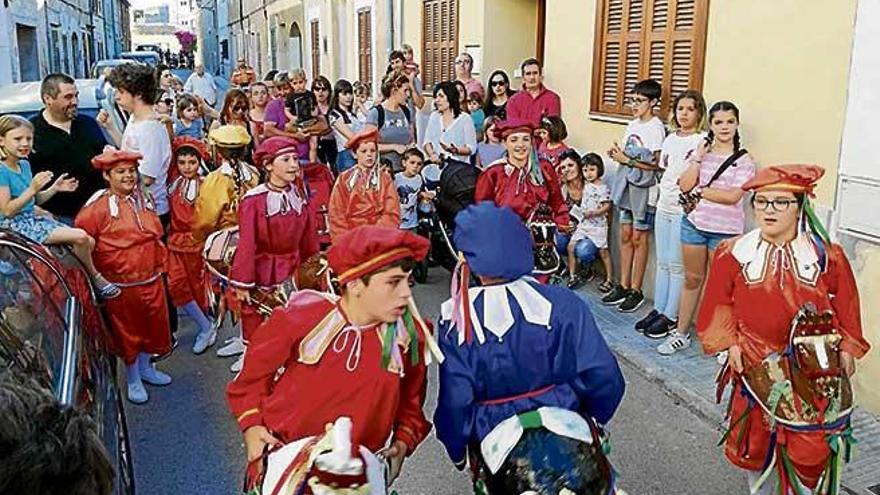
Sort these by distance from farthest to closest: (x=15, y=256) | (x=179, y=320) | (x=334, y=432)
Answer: (x=179, y=320), (x=15, y=256), (x=334, y=432)

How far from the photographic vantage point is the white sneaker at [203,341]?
6227 mm

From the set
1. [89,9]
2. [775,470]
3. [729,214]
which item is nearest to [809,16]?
[729,214]

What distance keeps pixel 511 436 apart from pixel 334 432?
0.57 m

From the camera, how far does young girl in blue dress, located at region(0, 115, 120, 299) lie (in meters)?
4.61

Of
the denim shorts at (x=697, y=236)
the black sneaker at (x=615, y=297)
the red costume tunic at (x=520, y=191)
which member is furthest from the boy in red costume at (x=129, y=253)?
the black sneaker at (x=615, y=297)

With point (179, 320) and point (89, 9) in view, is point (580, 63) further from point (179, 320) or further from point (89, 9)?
point (89, 9)

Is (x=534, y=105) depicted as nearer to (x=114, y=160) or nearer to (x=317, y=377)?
(x=114, y=160)

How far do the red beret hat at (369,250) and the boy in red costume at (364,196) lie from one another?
337 centimetres

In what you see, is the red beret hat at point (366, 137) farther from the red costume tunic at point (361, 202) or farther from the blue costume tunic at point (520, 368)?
the blue costume tunic at point (520, 368)

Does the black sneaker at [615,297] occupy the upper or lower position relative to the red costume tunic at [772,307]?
lower

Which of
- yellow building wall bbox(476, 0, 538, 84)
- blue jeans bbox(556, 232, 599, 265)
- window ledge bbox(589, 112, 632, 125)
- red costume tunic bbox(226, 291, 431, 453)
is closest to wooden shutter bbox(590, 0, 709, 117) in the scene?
window ledge bbox(589, 112, 632, 125)

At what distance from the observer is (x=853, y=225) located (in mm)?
4984

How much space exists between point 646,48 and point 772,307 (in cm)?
413

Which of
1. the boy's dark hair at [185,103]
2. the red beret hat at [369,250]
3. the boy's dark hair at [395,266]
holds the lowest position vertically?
the boy's dark hair at [395,266]
